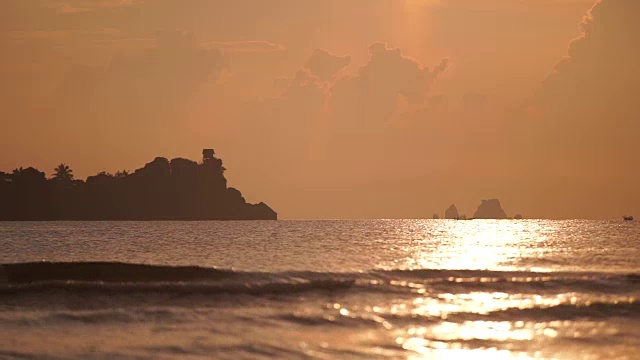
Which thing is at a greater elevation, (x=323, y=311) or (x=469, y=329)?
(x=323, y=311)

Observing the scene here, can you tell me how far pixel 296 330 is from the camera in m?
30.1

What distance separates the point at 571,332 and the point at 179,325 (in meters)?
13.6

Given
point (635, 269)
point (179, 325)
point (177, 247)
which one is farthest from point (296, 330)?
point (177, 247)

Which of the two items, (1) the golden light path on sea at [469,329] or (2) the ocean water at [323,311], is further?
(2) the ocean water at [323,311]

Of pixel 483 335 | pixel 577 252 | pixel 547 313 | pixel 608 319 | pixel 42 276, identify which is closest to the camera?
pixel 483 335

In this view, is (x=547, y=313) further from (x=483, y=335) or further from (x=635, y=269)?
(x=635, y=269)

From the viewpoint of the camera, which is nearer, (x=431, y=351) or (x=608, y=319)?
(x=431, y=351)

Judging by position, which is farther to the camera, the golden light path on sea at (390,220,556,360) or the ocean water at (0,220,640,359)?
the ocean water at (0,220,640,359)

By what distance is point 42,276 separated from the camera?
175 feet

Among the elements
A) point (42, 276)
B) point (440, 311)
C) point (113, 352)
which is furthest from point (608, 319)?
point (42, 276)

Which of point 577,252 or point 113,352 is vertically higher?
point 577,252

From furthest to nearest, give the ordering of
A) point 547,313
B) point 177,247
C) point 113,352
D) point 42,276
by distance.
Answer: point 177,247, point 42,276, point 547,313, point 113,352

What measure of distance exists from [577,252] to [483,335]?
59.0 meters

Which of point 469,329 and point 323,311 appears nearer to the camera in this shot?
point 469,329
